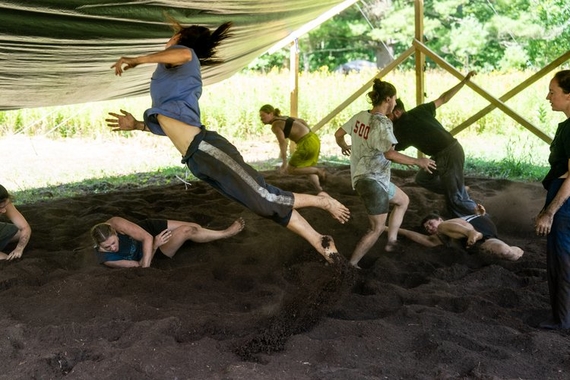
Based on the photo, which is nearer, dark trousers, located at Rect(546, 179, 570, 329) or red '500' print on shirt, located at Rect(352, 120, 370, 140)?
dark trousers, located at Rect(546, 179, 570, 329)

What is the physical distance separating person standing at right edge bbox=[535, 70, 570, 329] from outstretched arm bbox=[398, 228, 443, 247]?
1.91m

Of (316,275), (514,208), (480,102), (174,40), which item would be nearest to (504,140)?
(480,102)

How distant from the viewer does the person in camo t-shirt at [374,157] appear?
5.35m

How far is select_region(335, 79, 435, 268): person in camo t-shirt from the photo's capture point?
5348mm

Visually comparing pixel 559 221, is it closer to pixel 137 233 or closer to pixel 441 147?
pixel 441 147

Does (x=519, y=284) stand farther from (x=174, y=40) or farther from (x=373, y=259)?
(x=174, y=40)

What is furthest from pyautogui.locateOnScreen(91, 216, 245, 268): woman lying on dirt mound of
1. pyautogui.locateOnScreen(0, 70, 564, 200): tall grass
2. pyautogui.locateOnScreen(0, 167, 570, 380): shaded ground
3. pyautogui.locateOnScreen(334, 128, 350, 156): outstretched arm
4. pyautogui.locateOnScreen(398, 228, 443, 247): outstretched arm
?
pyautogui.locateOnScreen(0, 70, 564, 200): tall grass

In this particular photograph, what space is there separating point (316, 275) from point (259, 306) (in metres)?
0.63

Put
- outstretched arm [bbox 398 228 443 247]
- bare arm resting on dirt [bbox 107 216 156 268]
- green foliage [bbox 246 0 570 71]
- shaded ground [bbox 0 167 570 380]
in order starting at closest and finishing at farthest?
shaded ground [bbox 0 167 570 380] → bare arm resting on dirt [bbox 107 216 156 268] → outstretched arm [bbox 398 228 443 247] → green foliage [bbox 246 0 570 71]

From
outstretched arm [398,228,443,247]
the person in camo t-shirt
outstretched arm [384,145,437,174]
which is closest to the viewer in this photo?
outstretched arm [384,145,437,174]

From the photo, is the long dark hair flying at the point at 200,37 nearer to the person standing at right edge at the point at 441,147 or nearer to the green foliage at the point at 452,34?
the person standing at right edge at the point at 441,147

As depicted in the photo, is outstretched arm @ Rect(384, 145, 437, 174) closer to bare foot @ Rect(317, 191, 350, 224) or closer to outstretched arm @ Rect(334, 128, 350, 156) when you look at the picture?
outstretched arm @ Rect(334, 128, 350, 156)

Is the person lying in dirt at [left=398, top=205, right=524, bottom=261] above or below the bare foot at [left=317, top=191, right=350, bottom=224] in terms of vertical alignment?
below

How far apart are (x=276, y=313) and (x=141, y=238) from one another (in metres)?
1.64
